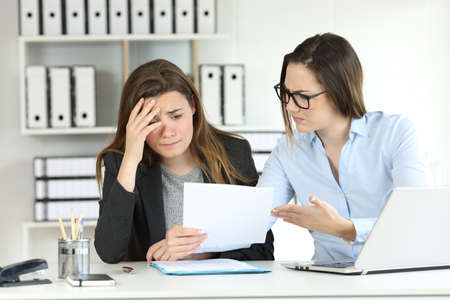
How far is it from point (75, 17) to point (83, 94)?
41 centimetres

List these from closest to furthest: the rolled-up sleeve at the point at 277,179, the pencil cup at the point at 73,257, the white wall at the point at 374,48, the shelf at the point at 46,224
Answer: the pencil cup at the point at 73,257 → the rolled-up sleeve at the point at 277,179 → the shelf at the point at 46,224 → the white wall at the point at 374,48

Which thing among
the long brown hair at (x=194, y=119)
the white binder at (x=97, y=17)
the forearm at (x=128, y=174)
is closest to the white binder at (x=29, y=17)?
the white binder at (x=97, y=17)

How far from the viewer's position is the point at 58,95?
334 centimetres

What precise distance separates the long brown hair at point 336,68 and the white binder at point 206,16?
1.53 metres

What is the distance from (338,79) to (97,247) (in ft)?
2.82

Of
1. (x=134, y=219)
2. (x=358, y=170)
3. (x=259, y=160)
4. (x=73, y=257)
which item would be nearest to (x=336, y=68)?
(x=358, y=170)

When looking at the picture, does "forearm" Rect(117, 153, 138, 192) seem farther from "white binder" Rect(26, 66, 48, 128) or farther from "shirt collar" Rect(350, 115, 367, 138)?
"white binder" Rect(26, 66, 48, 128)

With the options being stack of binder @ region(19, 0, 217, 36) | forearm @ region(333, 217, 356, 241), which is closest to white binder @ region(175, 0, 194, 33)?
stack of binder @ region(19, 0, 217, 36)

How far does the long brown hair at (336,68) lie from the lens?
1861 mm

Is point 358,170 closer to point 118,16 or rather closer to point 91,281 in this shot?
point 91,281

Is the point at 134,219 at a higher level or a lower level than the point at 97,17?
lower

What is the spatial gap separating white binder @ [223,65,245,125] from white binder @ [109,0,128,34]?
59 cm

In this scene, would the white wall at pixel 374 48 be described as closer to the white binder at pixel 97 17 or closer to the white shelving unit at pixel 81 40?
the white shelving unit at pixel 81 40

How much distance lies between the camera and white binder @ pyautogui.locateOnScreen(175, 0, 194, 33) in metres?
3.36
